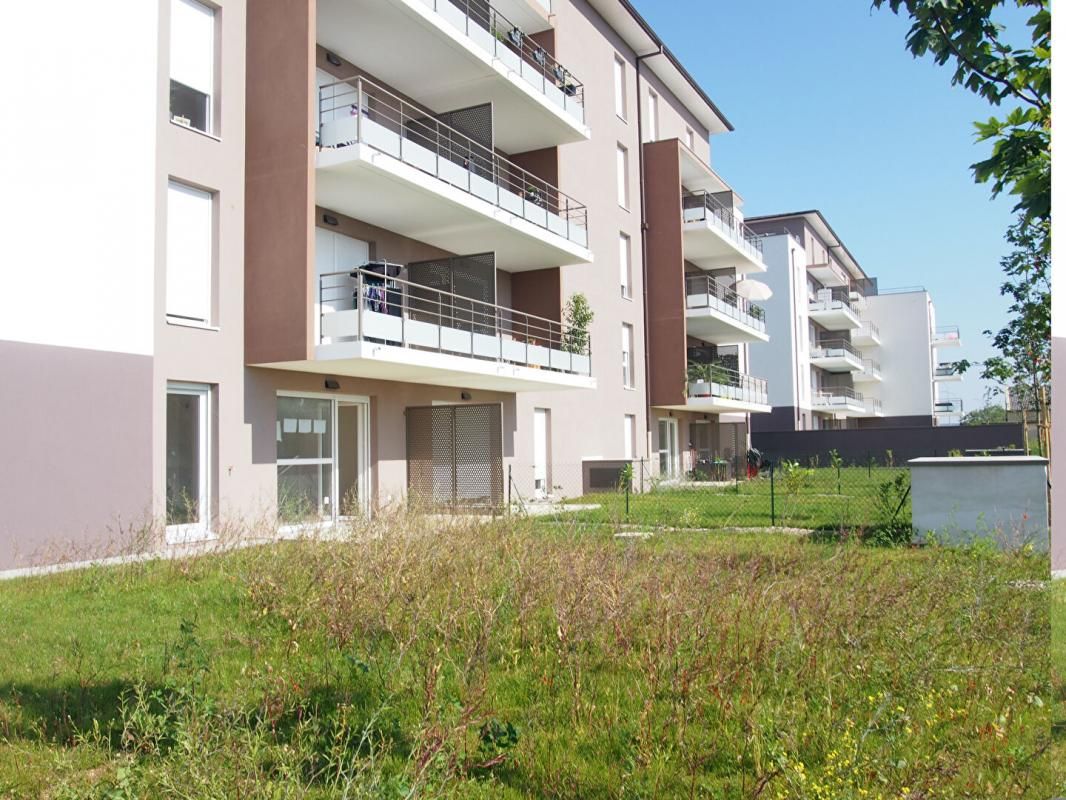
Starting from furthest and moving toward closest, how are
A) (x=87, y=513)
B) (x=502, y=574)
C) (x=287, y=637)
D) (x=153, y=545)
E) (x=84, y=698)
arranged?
(x=153, y=545), (x=87, y=513), (x=502, y=574), (x=287, y=637), (x=84, y=698)

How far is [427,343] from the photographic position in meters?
12.5

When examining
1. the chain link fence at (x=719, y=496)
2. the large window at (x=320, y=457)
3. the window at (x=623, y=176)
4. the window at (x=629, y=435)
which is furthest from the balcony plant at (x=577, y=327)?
the window at (x=623, y=176)

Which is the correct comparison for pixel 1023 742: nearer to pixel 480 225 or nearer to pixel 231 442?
pixel 231 442

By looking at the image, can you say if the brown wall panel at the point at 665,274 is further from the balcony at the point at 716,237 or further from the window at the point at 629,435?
the window at the point at 629,435

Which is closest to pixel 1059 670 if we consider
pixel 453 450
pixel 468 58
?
pixel 453 450

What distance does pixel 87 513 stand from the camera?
7.29m

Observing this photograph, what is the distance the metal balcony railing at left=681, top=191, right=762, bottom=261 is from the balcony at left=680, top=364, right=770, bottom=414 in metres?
4.21

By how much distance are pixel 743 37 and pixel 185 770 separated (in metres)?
3.09

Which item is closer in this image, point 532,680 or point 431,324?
point 532,680

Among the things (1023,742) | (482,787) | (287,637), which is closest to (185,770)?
(482,787)

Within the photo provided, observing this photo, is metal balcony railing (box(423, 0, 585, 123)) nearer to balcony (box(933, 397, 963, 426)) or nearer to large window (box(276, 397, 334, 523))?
large window (box(276, 397, 334, 523))

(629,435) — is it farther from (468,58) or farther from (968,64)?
(968,64)

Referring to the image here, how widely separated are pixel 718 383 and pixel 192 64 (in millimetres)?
16909

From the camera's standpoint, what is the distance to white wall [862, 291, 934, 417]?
3.17m
